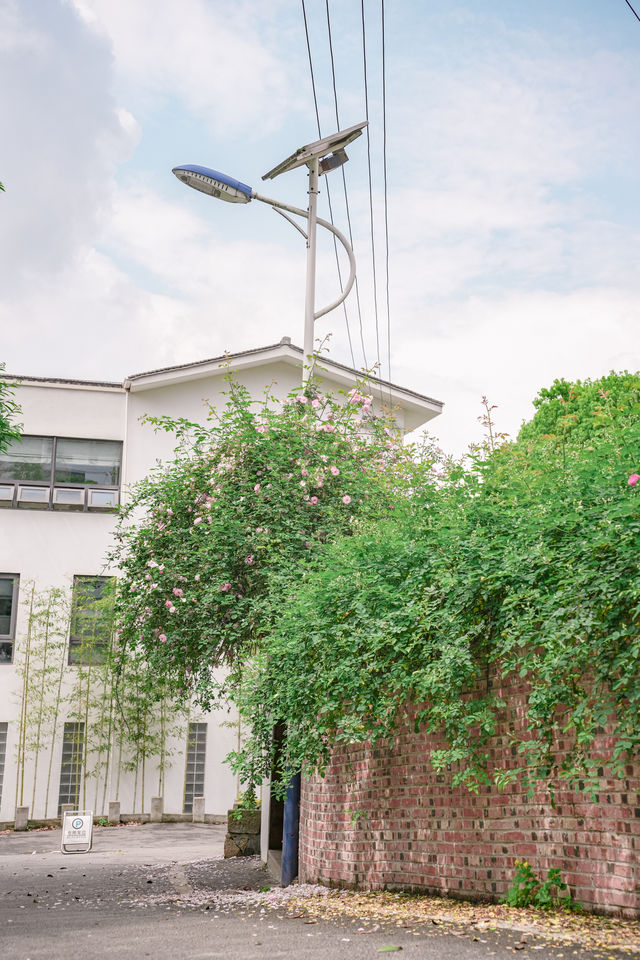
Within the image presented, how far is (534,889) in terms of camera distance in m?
5.25

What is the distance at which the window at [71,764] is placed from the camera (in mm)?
19422

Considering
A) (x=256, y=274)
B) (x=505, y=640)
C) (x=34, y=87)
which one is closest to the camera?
(x=505, y=640)

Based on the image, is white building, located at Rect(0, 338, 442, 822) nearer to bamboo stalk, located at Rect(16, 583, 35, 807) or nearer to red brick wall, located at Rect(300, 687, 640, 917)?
bamboo stalk, located at Rect(16, 583, 35, 807)

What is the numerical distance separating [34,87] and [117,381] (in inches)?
434

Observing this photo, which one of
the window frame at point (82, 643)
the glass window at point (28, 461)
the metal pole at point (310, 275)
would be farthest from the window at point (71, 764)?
the metal pole at point (310, 275)

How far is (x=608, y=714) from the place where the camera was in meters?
4.52

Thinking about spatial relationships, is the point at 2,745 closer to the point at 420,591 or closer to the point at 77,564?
the point at 77,564

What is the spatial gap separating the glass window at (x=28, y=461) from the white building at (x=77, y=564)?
0.08 ft

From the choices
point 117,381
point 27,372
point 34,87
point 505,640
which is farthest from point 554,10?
point 27,372

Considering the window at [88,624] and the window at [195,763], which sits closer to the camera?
the window at [195,763]

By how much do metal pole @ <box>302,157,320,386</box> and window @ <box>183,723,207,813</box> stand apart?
11.9 meters

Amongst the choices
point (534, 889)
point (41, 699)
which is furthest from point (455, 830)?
point (41, 699)

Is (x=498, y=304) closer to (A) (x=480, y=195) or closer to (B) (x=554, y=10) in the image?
(A) (x=480, y=195)

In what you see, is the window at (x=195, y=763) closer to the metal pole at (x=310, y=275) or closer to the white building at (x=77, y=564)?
the white building at (x=77, y=564)
